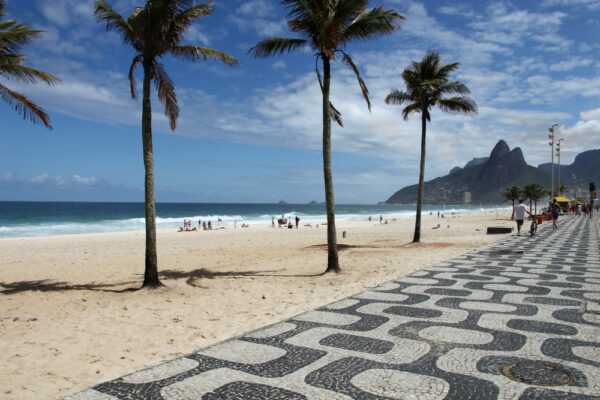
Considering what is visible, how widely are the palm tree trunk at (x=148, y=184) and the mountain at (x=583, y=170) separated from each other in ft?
561

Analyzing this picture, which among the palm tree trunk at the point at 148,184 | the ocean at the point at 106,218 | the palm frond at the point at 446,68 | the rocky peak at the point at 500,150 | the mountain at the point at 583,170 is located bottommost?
the ocean at the point at 106,218

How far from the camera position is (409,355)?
3.44 m

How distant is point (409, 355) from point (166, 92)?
22.6 feet

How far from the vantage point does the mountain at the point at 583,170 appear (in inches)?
6033

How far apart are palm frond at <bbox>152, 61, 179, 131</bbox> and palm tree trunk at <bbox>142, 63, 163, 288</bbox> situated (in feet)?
1.32

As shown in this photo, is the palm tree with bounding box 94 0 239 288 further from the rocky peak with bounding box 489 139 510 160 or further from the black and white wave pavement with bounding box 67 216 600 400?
the rocky peak with bounding box 489 139 510 160

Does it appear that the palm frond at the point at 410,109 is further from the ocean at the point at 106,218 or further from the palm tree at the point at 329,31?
the ocean at the point at 106,218

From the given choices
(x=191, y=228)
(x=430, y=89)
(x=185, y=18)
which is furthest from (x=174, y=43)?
(x=191, y=228)

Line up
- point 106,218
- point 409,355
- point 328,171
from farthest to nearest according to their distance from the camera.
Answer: point 106,218 < point 328,171 < point 409,355

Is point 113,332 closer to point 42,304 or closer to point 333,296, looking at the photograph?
point 42,304

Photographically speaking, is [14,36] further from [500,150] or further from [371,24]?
[500,150]

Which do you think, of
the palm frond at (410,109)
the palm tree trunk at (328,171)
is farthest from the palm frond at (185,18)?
the palm frond at (410,109)

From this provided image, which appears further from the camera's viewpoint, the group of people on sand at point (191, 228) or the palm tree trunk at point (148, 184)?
the group of people on sand at point (191, 228)

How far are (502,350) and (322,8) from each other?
23.5ft
